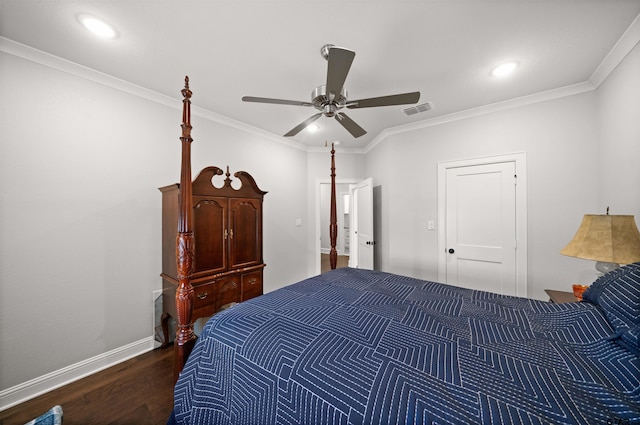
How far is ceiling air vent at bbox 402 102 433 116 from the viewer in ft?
8.84

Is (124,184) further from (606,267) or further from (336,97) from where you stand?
(606,267)

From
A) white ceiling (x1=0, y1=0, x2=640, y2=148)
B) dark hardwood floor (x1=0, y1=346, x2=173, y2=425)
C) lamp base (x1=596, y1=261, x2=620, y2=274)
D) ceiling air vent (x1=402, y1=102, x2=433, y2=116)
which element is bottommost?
dark hardwood floor (x1=0, y1=346, x2=173, y2=425)

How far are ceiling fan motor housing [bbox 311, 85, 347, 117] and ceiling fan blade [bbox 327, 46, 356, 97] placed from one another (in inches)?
2.2

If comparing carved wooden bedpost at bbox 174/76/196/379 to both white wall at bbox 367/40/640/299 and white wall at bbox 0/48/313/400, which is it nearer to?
white wall at bbox 0/48/313/400

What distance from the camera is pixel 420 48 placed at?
1790 mm

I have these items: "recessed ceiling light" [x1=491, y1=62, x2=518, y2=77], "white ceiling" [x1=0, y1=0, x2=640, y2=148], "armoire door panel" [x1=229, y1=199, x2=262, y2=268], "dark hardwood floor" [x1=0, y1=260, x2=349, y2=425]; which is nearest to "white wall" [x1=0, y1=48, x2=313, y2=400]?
"dark hardwood floor" [x1=0, y1=260, x2=349, y2=425]

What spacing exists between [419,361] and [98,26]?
2.66 m

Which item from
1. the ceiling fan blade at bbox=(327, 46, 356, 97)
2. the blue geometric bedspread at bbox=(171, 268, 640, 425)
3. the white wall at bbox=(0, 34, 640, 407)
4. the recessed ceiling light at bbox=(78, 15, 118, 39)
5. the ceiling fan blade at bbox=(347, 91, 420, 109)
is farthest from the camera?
the white wall at bbox=(0, 34, 640, 407)

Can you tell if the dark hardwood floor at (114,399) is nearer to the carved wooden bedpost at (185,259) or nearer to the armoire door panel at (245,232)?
the carved wooden bedpost at (185,259)

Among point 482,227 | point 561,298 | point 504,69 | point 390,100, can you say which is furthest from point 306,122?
point 561,298

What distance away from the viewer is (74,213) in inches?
77.9

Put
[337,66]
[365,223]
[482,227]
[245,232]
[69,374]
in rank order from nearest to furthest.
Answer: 1. [337,66]
2. [69,374]
3. [245,232]
4. [482,227]
5. [365,223]

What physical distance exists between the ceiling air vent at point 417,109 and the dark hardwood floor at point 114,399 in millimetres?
3557

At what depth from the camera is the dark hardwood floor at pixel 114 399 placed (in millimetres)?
1592
